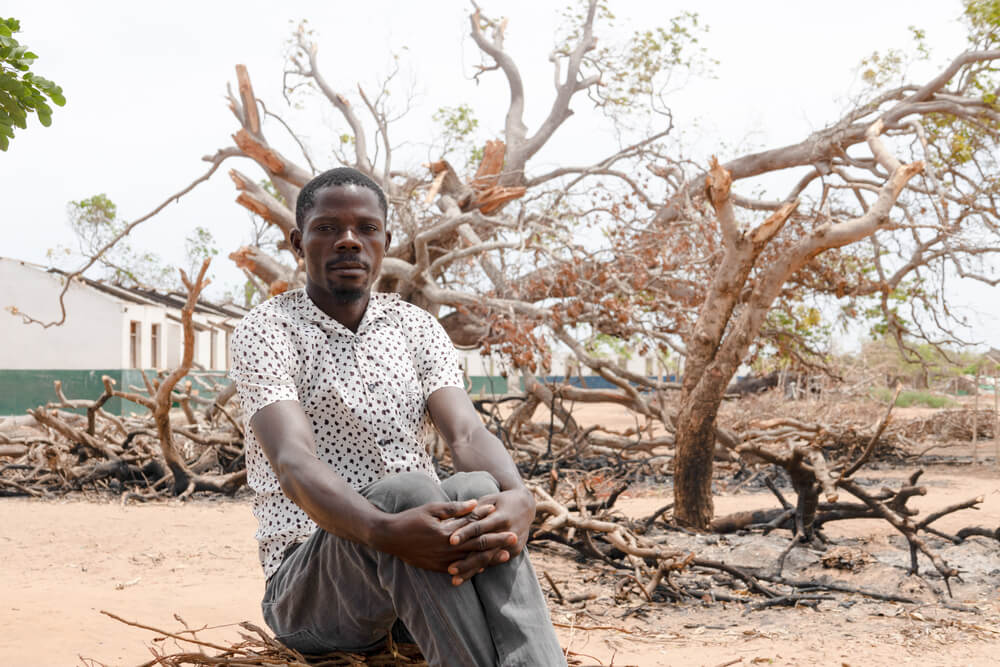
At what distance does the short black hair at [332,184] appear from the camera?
251 centimetres

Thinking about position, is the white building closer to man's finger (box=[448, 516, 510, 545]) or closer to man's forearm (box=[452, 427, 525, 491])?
man's forearm (box=[452, 427, 525, 491])

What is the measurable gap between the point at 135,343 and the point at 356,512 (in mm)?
26668

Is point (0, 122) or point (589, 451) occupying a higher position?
point (0, 122)

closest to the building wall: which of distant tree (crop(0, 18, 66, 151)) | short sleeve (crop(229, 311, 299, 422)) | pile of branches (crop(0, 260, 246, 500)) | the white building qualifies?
the white building

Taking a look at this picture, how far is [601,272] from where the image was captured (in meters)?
10.1

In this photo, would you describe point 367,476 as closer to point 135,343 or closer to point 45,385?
point 45,385

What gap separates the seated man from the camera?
6.55ft

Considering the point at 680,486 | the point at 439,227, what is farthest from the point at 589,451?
the point at 680,486

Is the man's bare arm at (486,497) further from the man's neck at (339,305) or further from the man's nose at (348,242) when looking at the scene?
the man's nose at (348,242)

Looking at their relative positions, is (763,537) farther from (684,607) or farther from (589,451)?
(589,451)

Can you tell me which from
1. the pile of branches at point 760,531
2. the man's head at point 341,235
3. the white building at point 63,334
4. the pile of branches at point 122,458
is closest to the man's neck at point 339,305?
the man's head at point 341,235

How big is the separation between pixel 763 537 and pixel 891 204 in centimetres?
250

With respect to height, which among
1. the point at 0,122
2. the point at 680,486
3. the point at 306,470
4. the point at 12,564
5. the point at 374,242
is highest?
the point at 0,122

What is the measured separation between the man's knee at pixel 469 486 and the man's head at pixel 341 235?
640 mm
